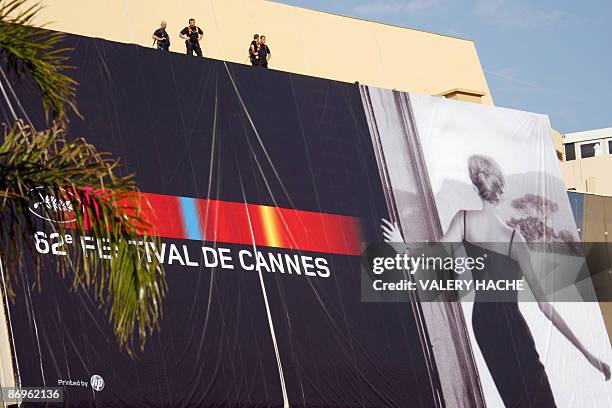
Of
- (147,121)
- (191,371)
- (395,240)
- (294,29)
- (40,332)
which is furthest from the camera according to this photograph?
(294,29)

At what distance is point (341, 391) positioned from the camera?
19375 millimetres

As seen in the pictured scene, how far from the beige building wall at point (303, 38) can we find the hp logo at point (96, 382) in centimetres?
846

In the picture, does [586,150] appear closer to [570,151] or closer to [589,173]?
[570,151]

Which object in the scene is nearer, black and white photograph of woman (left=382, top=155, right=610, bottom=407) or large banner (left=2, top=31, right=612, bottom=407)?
large banner (left=2, top=31, right=612, bottom=407)

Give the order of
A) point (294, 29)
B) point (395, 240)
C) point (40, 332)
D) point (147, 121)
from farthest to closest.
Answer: point (294, 29) → point (395, 240) → point (147, 121) → point (40, 332)

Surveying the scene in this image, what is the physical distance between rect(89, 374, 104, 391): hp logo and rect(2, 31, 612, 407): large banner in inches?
0.8

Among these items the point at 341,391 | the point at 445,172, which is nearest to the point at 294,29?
the point at 445,172

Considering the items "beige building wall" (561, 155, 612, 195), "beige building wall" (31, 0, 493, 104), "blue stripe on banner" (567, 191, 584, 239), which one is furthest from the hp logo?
"beige building wall" (561, 155, 612, 195)

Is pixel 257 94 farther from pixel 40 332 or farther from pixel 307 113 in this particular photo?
pixel 40 332

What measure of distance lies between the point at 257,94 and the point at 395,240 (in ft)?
13.6

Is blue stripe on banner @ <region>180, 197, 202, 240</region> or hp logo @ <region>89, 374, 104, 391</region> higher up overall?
blue stripe on banner @ <region>180, 197, 202, 240</region>

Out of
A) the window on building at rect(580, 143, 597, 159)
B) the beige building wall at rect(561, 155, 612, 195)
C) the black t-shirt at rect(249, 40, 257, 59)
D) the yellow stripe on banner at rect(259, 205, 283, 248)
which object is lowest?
the yellow stripe on banner at rect(259, 205, 283, 248)

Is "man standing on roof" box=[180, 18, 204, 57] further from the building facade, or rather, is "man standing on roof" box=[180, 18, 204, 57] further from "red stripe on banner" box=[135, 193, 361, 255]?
the building facade

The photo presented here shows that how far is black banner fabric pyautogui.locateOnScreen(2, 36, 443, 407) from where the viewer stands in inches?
654
